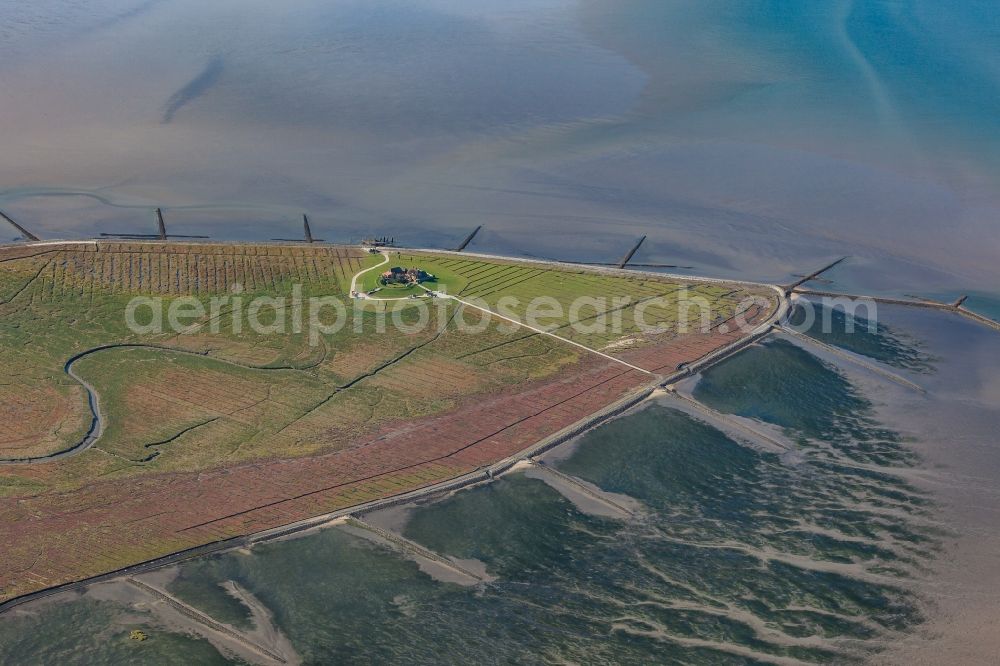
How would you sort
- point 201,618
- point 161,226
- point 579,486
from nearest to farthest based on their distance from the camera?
point 201,618
point 579,486
point 161,226

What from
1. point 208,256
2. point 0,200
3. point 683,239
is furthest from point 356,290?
point 0,200

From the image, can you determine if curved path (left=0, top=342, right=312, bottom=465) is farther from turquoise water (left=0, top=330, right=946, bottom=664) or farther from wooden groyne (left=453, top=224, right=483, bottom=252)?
wooden groyne (left=453, top=224, right=483, bottom=252)

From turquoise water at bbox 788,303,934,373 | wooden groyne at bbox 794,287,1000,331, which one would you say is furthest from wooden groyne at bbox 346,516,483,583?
wooden groyne at bbox 794,287,1000,331

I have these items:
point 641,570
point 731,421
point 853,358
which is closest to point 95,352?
point 641,570

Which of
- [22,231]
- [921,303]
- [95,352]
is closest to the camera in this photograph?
[95,352]

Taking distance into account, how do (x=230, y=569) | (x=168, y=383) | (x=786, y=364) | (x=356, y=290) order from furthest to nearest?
(x=356, y=290), (x=786, y=364), (x=168, y=383), (x=230, y=569)

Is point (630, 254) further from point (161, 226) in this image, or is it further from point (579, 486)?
point (161, 226)

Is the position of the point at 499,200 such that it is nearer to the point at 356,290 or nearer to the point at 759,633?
the point at 356,290
